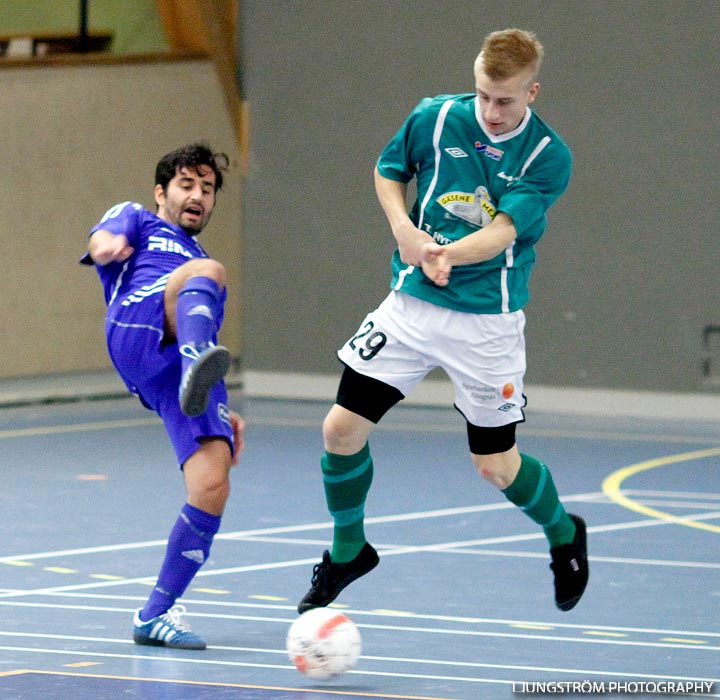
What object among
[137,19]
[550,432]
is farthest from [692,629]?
[137,19]

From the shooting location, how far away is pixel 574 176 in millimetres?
13016

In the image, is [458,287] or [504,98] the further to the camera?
[458,287]

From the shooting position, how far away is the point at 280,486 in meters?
9.44

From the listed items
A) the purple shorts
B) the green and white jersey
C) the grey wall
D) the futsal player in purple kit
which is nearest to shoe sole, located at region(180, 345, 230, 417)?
the futsal player in purple kit

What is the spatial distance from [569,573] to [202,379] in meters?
1.54

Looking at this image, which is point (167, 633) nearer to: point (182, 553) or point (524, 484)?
point (182, 553)

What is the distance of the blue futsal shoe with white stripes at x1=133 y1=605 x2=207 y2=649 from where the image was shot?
5492 millimetres

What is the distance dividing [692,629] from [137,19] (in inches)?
415

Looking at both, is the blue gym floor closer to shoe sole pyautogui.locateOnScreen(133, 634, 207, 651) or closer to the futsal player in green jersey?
shoe sole pyautogui.locateOnScreen(133, 634, 207, 651)

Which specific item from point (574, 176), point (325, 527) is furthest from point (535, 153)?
point (574, 176)

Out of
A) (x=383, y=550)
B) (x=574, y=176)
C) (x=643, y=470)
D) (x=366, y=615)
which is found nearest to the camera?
(x=366, y=615)

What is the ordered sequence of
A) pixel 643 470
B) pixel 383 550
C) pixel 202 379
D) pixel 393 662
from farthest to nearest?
1. pixel 643 470
2. pixel 383 550
3. pixel 393 662
4. pixel 202 379

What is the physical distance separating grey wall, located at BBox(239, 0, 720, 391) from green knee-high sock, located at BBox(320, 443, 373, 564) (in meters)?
7.64

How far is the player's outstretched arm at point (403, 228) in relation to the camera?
5328 mm
